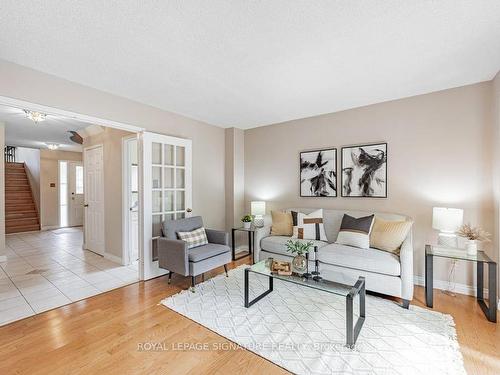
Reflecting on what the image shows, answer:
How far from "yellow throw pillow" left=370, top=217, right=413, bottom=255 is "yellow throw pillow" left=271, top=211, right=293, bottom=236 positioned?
119 centimetres

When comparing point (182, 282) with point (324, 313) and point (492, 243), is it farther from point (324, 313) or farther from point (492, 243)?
point (492, 243)

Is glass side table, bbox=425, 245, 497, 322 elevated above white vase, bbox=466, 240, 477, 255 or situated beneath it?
situated beneath

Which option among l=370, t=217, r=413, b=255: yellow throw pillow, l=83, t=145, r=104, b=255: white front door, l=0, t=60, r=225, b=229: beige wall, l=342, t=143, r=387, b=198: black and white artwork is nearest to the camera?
l=0, t=60, r=225, b=229: beige wall

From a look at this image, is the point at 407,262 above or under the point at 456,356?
above

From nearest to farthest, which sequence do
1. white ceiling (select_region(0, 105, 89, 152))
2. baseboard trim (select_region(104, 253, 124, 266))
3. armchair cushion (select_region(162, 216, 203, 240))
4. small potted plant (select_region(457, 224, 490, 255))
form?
small potted plant (select_region(457, 224, 490, 255))
armchair cushion (select_region(162, 216, 203, 240))
baseboard trim (select_region(104, 253, 124, 266))
white ceiling (select_region(0, 105, 89, 152))

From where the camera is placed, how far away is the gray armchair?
2896mm

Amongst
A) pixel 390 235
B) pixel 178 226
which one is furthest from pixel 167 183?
pixel 390 235

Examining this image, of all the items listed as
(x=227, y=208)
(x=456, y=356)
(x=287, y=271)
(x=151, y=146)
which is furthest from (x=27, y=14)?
(x=456, y=356)

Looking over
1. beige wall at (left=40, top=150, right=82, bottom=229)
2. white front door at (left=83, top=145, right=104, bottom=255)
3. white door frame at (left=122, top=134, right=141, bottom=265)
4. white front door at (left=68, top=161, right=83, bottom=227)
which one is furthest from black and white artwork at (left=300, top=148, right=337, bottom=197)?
beige wall at (left=40, top=150, right=82, bottom=229)

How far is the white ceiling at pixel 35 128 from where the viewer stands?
164 inches

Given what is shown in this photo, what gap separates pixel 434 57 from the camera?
7.36 feet

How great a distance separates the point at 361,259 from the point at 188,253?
6.77 ft

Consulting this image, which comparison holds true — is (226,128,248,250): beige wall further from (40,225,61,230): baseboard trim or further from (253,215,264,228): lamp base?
(40,225,61,230): baseboard trim

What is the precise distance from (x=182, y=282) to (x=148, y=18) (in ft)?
9.67
